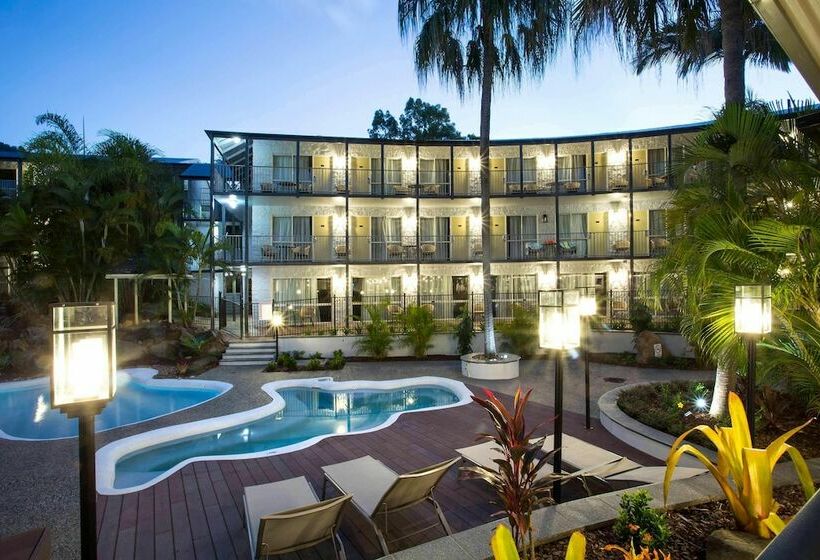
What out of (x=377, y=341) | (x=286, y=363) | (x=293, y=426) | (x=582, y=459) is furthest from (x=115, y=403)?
(x=582, y=459)

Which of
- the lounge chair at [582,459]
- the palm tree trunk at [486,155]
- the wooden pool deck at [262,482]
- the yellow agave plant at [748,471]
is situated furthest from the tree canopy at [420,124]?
the yellow agave plant at [748,471]

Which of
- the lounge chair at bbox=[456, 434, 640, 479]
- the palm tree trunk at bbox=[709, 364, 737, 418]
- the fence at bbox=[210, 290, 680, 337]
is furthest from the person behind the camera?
the fence at bbox=[210, 290, 680, 337]

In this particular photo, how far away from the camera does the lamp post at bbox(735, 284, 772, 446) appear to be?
4.88 m

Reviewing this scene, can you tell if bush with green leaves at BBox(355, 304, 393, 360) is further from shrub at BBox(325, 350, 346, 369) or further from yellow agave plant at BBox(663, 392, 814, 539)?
yellow agave plant at BBox(663, 392, 814, 539)

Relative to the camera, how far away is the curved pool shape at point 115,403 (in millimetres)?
9195

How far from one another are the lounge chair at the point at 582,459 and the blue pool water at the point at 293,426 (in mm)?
3476

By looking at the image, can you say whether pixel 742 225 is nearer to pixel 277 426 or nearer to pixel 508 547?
pixel 508 547

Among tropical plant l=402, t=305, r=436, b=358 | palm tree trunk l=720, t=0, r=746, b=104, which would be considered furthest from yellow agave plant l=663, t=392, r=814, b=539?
tropical plant l=402, t=305, r=436, b=358

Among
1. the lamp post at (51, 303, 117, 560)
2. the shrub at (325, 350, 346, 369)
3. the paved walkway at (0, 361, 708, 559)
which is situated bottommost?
the paved walkway at (0, 361, 708, 559)

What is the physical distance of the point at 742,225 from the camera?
567 cm

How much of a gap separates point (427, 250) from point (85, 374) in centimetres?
1892

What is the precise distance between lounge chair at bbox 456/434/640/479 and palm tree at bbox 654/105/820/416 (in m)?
2.08

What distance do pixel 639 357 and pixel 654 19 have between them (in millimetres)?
9838

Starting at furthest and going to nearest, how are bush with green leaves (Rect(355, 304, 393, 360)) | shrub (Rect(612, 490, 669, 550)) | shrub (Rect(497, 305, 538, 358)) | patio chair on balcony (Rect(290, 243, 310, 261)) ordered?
patio chair on balcony (Rect(290, 243, 310, 261)) < bush with green leaves (Rect(355, 304, 393, 360)) < shrub (Rect(497, 305, 538, 358)) < shrub (Rect(612, 490, 669, 550))
